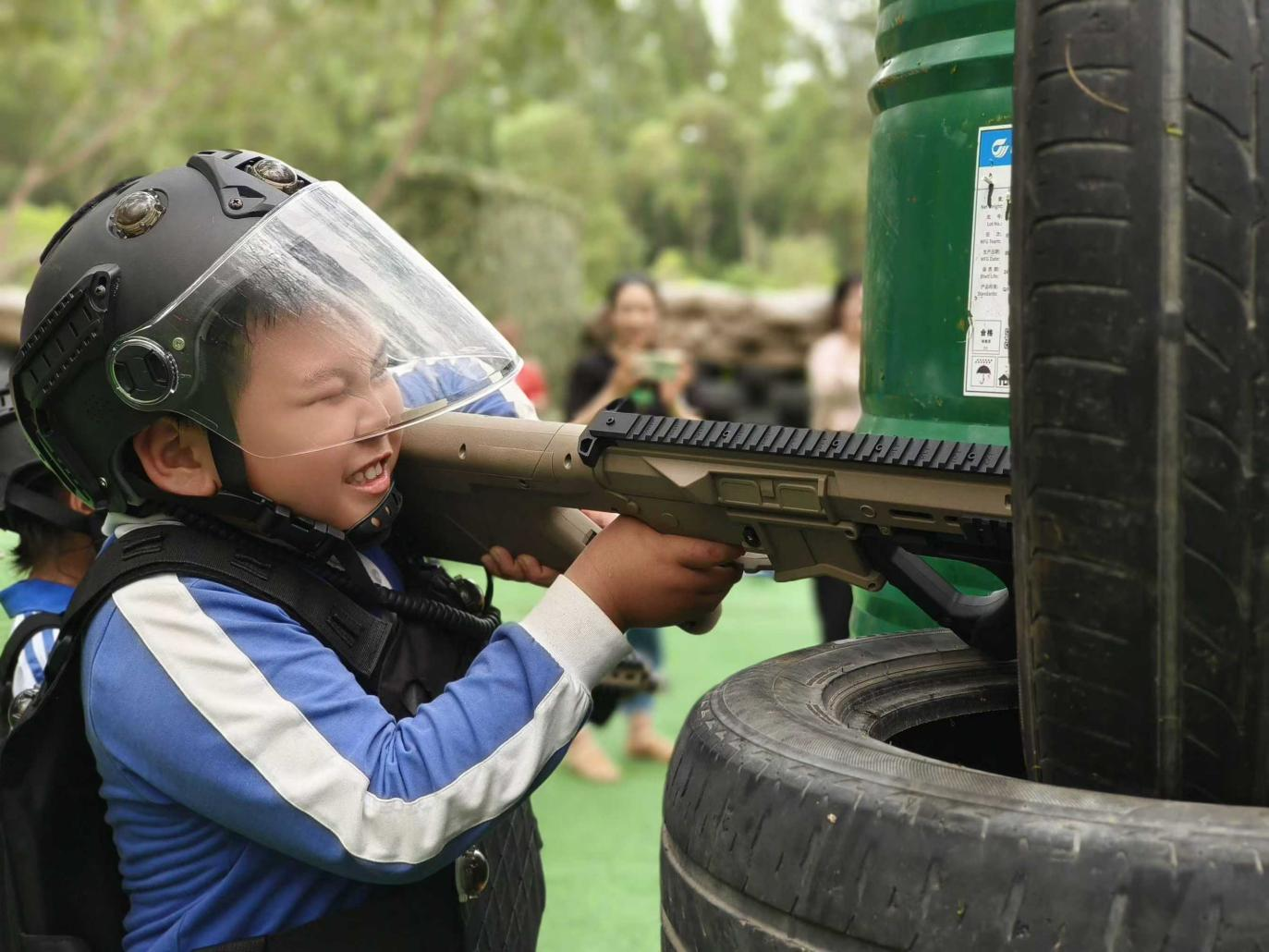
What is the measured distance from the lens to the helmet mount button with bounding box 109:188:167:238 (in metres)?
1.55

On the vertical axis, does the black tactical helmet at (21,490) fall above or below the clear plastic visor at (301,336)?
below

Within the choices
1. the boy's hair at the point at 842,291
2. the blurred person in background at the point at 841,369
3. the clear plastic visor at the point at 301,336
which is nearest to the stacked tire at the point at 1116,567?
the clear plastic visor at the point at 301,336

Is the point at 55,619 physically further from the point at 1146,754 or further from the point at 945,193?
the point at 1146,754

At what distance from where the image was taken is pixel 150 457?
161 cm

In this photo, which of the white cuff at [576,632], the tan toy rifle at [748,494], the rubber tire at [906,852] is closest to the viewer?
the rubber tire at [906,852]

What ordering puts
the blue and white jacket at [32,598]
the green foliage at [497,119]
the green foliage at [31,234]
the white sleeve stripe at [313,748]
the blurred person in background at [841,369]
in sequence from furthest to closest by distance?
the green foliage at [31,234] < the green foliage at [497,119] < the blurred person in background at [841,369] < the blue and white jacket at [32,598] < the white sleeve stripe at [313,748]

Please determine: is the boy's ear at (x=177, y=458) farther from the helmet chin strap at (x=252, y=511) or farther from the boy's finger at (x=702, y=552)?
the boy's finger at (x=702, y=552)

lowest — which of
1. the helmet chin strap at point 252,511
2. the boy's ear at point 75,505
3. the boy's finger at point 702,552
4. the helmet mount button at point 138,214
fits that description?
the boy's ear at point 75,505

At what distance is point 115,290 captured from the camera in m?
1.52

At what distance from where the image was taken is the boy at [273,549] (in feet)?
4.66

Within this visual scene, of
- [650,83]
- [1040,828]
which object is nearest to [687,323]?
[1040,828]

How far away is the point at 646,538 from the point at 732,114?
39.9 meters

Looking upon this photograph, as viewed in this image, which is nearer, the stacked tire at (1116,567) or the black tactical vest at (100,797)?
the stacked tire at (1116,567)

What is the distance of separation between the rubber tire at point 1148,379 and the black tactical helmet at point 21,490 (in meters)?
1.73
